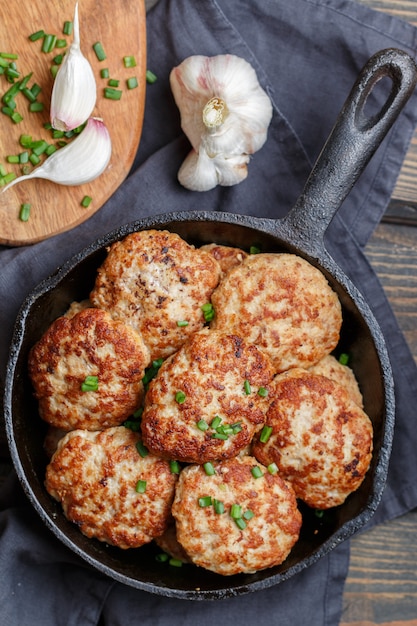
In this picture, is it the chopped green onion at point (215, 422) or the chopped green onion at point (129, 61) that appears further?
the chopped green onion at point (129, 61)

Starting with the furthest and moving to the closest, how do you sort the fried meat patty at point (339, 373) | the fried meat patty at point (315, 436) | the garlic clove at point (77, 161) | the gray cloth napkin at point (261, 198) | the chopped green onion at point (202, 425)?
the gray cloth napkin at point (261, 198), the garlic clove at point (77, 161), the fried meat patty at point (339, 373), the fried meat patty at point (315, 436), the chopped green onion at point (202, 425)

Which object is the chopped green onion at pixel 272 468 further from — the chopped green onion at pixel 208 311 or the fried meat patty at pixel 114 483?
the chopped green onion at pixel 208 311

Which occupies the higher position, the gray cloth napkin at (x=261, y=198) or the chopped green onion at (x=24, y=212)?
the chopped green onion at (x=24, y=212)

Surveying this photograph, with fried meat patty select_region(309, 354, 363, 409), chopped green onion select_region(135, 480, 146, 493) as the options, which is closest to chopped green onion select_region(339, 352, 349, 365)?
fried meat patty select_region(309, 354, 363, 409)

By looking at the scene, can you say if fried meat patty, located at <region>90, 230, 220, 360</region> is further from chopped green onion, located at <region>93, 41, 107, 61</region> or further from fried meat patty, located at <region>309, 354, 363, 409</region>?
chopped green onion, located at <region>93, 41, 107, 61</region>

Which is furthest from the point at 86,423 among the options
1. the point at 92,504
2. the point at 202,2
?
the point at 202,2

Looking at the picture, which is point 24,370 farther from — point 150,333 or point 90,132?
point 90,132

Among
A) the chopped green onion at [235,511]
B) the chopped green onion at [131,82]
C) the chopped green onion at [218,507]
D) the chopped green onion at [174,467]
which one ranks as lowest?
the chopped green onion at [235,511]

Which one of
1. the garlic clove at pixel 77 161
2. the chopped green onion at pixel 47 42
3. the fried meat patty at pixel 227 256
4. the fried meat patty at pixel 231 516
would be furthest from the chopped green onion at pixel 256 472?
the chopped green onion at pixel 47 42
